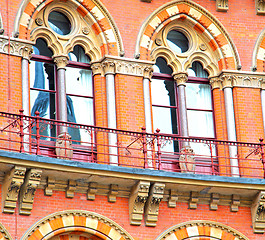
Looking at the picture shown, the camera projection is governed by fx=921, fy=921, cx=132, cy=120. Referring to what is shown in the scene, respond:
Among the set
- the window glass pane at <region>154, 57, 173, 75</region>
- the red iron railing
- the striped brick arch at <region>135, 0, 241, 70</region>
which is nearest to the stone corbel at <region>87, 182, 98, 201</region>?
the red iron railing

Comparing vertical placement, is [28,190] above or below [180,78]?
below

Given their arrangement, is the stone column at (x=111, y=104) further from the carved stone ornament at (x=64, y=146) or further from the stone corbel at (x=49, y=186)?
the stone corbel at (x=49, y=186)

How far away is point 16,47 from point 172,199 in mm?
5025

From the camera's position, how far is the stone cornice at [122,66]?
22.3 metres

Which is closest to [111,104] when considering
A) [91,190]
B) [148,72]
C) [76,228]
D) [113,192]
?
[148,72]

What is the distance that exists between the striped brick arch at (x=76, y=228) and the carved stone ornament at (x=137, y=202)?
16.2 inches

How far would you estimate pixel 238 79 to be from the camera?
23.3 meters

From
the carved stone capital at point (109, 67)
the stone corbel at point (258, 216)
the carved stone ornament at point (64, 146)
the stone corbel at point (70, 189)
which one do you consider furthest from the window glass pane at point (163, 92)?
the stone corbel at point (70, 189)

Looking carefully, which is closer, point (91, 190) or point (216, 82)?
point (91, 190)

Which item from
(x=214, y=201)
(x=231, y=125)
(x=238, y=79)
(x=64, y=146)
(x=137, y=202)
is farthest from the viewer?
(x=238, y=79)

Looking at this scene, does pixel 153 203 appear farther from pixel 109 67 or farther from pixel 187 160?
pixel 109 67

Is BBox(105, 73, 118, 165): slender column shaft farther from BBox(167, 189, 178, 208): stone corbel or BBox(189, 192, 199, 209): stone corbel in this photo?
BBox(189, 192, 199, 209): stone corbel

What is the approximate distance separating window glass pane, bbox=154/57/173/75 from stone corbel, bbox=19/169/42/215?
16.9ft

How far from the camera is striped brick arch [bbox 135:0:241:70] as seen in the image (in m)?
23.2
